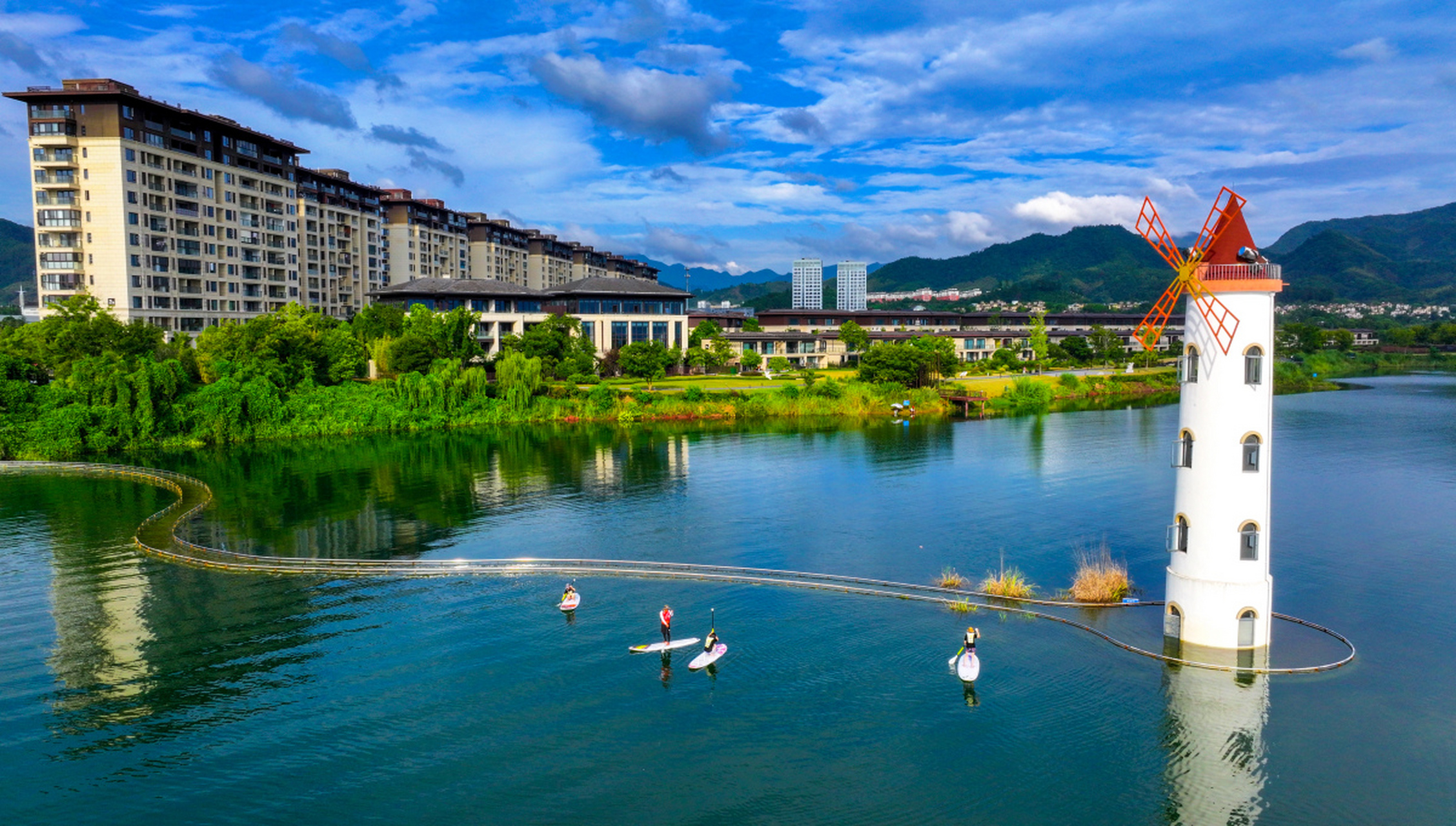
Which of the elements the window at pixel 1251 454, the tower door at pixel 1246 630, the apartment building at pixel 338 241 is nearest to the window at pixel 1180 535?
the window at pixel 1251 454

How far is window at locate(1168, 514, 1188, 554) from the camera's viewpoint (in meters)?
25.3

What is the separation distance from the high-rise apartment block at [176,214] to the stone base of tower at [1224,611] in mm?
85012

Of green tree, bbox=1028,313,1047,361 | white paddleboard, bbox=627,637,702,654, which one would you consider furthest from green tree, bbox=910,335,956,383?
white paddleboard, bbox=627,637,702,654

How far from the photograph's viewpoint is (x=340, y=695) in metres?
23.1

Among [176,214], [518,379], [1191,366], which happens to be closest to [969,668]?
[1191,366]

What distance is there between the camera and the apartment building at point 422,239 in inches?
5576

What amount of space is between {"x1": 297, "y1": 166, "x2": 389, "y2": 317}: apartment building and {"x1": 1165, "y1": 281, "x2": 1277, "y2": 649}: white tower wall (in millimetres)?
112782

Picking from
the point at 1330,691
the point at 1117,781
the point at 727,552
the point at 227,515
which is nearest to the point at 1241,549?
the point at 1330,691

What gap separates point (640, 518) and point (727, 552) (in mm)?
8214

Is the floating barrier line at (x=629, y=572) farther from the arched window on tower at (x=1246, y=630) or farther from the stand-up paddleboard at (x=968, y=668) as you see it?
the stand-up paddleboard at (x=968, y=668)

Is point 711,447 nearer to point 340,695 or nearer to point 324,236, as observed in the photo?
point 340,695

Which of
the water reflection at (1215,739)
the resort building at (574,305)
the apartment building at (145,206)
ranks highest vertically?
the apartment building at (145,206)

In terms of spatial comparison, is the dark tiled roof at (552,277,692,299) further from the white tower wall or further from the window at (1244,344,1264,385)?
the window at (1244,344,1264,385)

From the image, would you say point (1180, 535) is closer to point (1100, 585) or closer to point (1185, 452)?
point (1185, 452)
